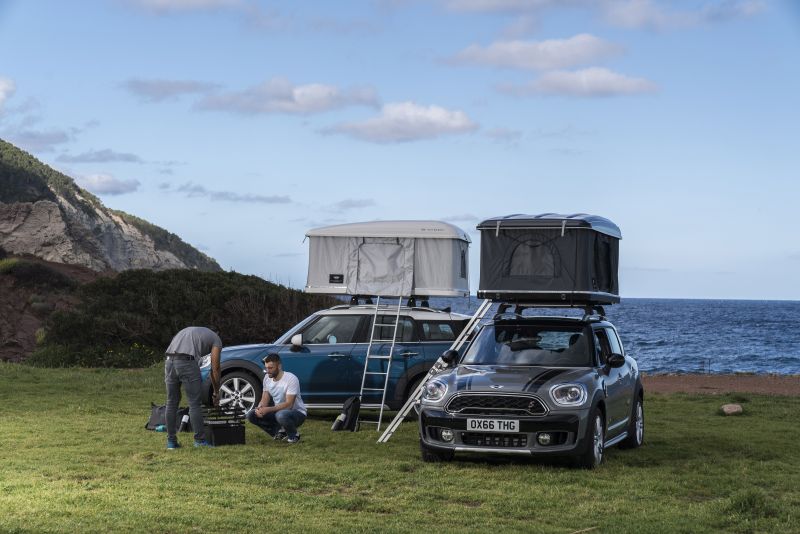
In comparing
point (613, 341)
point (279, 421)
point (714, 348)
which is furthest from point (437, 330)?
point (714, 348)

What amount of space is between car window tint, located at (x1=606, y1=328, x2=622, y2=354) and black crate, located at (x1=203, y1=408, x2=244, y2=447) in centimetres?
472

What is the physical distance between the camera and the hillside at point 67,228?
54.2 meters

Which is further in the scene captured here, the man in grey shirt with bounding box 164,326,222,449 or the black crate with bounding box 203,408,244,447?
the black crate with bounding box 203,408,244,447

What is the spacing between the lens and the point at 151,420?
14.7m

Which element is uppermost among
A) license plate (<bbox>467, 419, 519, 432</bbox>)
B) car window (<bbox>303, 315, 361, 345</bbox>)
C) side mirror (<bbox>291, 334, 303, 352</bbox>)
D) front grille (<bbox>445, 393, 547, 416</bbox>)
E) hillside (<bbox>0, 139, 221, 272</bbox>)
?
hillside (<bbox>0, 139, 221, 272</bbox>)

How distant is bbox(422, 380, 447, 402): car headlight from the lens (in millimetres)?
11892

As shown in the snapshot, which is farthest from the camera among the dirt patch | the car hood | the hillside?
the hillside

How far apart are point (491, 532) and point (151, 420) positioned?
7.56 meters

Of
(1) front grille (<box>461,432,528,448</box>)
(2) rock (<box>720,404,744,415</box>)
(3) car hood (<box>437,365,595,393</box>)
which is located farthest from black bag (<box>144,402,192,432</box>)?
(2) rock (<box>720,404,744,415</box>)

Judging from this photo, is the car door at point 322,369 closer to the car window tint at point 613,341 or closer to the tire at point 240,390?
the tire at point 240,390

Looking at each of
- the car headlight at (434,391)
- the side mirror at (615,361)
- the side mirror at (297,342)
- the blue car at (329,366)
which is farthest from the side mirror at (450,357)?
the side mirror at (297,342)

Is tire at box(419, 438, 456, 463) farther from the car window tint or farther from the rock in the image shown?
the rock

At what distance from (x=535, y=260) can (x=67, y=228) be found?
158 feet

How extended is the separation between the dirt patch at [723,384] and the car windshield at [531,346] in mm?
10909
